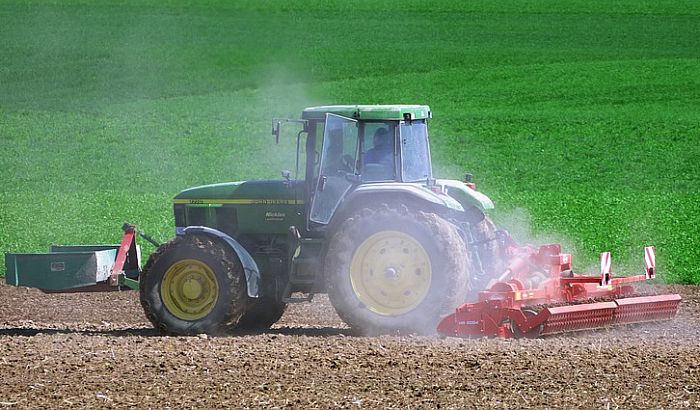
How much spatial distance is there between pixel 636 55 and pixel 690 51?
191 centimetres

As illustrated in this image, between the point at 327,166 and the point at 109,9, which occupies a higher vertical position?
the point at 109,9

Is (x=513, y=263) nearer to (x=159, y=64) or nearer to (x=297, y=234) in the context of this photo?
(x=297, y=234)

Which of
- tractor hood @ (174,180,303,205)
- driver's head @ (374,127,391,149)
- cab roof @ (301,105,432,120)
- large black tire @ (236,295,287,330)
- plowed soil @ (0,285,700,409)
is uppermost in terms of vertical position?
cab roof @ (301,105,432,120)

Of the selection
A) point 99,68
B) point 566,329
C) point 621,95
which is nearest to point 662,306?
point 566,329

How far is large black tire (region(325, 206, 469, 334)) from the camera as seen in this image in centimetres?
1077

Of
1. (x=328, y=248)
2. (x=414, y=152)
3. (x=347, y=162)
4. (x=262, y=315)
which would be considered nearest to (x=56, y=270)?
(x=262, y=315)

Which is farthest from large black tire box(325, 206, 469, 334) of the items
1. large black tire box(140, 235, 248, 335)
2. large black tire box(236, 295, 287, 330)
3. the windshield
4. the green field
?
the green field

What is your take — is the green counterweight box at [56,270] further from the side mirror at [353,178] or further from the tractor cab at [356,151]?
the side mirror at [353,178]

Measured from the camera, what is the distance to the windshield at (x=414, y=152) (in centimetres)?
1139

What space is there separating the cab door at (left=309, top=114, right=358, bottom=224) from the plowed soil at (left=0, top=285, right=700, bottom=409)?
1.30 metres

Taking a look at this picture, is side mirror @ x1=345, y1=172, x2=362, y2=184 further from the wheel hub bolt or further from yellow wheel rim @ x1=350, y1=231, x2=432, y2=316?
the wheel hub bolt

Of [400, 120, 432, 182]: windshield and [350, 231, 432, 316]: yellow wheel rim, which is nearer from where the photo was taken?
[350, 231, 432, 316]: yellow wheel rim

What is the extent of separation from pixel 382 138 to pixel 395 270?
1264 millimetres

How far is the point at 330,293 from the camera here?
36.0 feet
